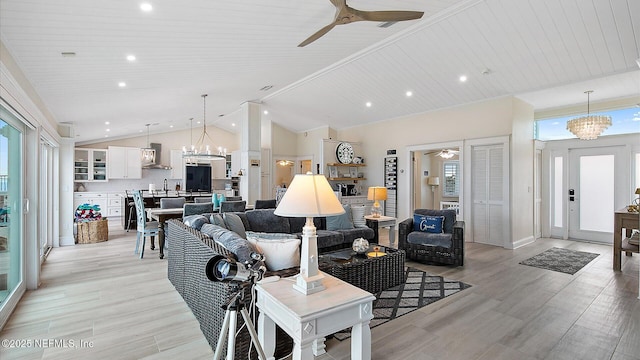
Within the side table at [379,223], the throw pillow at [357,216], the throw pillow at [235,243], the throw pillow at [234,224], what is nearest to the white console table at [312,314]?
the throw pillow at [235,243]

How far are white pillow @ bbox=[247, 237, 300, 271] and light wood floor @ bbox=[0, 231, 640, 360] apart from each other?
704 mm

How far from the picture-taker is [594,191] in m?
6.23

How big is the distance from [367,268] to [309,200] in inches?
65.7

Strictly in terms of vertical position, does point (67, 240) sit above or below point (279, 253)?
below

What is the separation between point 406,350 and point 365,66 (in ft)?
14.9

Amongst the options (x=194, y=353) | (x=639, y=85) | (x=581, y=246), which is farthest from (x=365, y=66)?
(x=581, y=246)

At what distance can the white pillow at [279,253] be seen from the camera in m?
2.34

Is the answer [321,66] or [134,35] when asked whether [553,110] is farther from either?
[134,35]

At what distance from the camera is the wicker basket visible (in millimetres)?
5879

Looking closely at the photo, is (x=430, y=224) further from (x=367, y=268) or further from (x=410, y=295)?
(x=367, y=268)

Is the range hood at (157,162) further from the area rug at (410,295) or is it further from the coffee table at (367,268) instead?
the area rug at (410,295)

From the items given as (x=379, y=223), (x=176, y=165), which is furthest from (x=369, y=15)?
(x=176, y=165)

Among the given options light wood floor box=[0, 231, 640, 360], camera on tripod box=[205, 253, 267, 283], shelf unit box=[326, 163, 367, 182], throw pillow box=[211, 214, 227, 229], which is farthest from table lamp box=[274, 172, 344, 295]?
shelf unit box=[326, 163, 367, 182]

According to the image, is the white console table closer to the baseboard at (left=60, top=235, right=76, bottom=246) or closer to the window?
the baseboard at (left=60, top=235, right=76, bottom=246)
